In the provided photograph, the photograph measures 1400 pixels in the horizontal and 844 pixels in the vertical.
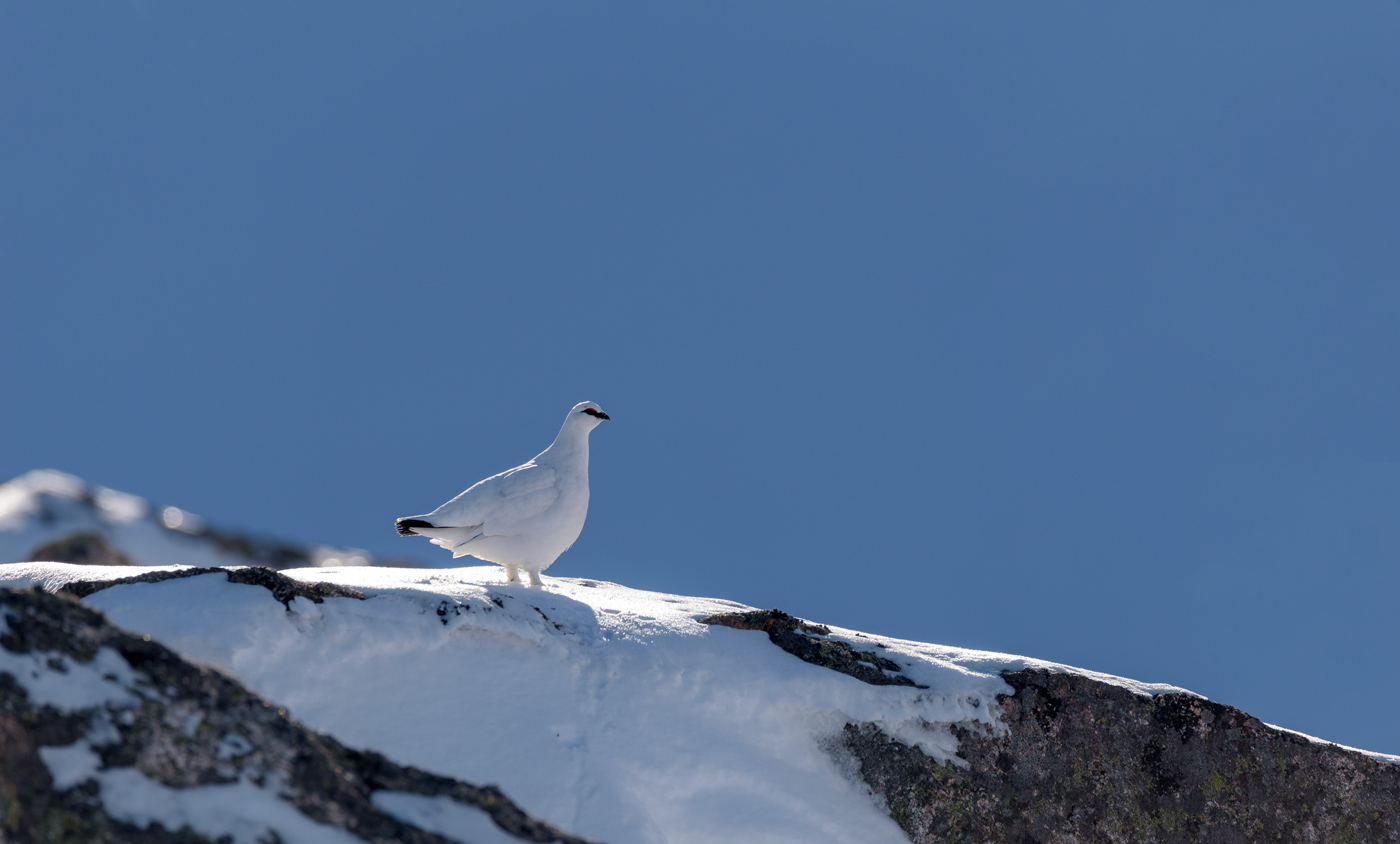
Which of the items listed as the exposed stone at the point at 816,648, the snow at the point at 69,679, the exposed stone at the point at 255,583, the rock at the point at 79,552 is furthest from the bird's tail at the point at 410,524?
the snow at the point at 69,679

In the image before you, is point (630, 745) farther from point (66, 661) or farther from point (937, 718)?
point (66, 661)

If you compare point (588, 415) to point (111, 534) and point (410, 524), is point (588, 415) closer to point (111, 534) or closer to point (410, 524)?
point (410, 524)

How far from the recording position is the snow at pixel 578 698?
17.9 ft

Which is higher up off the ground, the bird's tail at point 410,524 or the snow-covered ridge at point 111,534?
the bird's tail at point 410,524

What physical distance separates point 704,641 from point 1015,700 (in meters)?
2.35

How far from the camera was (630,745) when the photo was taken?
575 centimetres

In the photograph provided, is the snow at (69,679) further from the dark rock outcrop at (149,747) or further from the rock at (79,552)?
the rock at (79,552)

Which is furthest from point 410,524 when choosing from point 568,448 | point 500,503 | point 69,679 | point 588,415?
point 69,679

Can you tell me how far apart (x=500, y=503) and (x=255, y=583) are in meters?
2.86

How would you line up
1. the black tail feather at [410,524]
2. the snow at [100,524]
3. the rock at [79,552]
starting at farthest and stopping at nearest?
the snow at [100,524] → the rock at [79,552] → the black tail feather at [410,524]

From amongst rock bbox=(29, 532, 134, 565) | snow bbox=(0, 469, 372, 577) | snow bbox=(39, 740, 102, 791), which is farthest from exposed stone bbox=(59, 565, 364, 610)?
snow bbox=(0, 469, 372, 577)

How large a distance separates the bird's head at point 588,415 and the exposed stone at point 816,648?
10.9ft

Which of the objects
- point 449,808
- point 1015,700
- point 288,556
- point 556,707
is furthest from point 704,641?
point 288,556

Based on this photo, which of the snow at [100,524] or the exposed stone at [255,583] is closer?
the exposed stone at [255,583]
